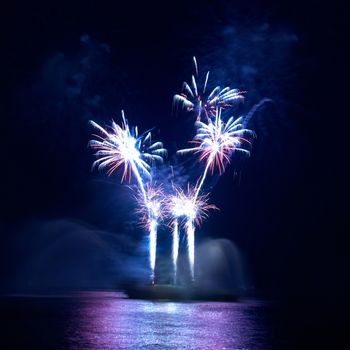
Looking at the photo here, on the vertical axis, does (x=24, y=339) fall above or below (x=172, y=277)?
below

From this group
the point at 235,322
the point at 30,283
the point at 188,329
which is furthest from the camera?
the point at 30,283

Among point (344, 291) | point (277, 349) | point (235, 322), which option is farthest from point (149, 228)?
point (344, 291)

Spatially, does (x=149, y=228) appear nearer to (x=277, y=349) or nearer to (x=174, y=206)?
(x=174, y=206)

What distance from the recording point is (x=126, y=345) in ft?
79.5

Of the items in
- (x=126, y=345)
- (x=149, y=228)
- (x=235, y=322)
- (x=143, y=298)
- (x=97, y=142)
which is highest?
(x=97, y=142)

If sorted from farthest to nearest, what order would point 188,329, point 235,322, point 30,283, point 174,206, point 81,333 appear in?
point 30,283 → point 174,206 → point 235,322 → point 188,329 → point 81,333

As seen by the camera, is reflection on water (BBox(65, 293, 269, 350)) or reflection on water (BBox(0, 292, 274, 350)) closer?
reflection on water (BBox(0, 292, 274, 350))

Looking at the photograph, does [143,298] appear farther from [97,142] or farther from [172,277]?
[97,142]

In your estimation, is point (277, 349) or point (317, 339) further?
point (317, 339)

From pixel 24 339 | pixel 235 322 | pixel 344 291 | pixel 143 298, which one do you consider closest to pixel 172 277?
pixel 143 298

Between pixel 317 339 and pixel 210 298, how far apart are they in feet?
138

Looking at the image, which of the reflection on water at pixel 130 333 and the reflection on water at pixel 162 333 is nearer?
the reflection on water at pixel 130 333

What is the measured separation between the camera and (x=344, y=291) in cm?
11762

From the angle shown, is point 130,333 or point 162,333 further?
point 162,333
